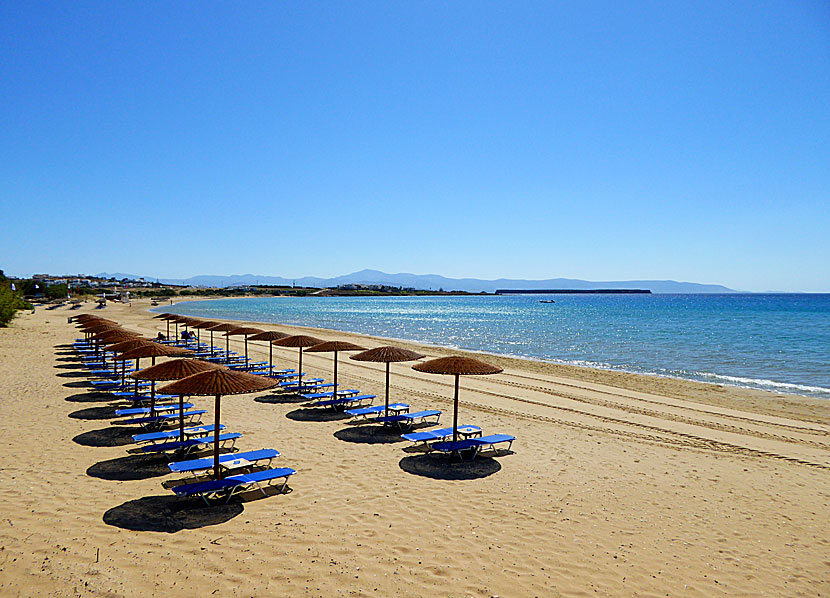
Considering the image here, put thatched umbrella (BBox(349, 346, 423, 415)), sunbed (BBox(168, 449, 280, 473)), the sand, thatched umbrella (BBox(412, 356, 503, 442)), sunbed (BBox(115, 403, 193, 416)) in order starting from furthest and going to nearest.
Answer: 1. sunbed (BBox(115, 403, 193, 416))
2. thatched umbrella (BBox(349, 346, 423, 415))
3. thatched umbrella (BBox(412, 356, 503, 442))
4. sunbed (BBox(168, 449, 280, 473))
5. the sand

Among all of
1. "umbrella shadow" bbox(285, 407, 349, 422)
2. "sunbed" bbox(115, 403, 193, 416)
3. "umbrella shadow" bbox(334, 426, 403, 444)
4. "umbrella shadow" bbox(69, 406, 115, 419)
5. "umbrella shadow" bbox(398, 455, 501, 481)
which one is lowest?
"umbrella shadow" bbox(285, 407, 349, 422)

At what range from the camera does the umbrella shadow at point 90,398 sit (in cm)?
1285

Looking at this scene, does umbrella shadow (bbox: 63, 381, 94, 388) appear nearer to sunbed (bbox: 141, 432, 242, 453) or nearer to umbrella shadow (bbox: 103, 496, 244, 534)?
sunbed (bbox: 141, 432, 242, 453)

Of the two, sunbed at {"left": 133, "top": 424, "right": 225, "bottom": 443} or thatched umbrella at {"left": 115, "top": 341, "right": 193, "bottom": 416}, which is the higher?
thatched umbrella at {"left": 115, "top": 341, "right": 193, "bottom": 416}

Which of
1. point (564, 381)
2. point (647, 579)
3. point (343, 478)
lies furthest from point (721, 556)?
point (564, 381)

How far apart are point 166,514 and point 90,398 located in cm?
857

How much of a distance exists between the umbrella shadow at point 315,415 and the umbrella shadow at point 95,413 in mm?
3982

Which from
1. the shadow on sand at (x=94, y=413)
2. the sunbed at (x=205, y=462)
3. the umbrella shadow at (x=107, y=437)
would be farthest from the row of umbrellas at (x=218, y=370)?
the shadow on sand at (x=94, y=413)

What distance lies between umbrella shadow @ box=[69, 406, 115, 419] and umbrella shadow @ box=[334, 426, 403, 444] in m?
5.38

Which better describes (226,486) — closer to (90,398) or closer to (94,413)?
(94,413)

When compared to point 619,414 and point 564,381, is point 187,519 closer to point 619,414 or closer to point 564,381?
point 619,414

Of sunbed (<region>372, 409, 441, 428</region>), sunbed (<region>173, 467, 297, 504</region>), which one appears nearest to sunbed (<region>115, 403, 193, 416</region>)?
sunbed (<region>372, 409, 441, 428</region>)

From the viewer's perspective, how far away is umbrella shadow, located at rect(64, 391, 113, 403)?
1285 centimetres

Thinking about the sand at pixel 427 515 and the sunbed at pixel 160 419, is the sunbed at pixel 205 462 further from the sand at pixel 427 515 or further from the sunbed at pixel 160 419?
the sunbed at pixel 160 419
